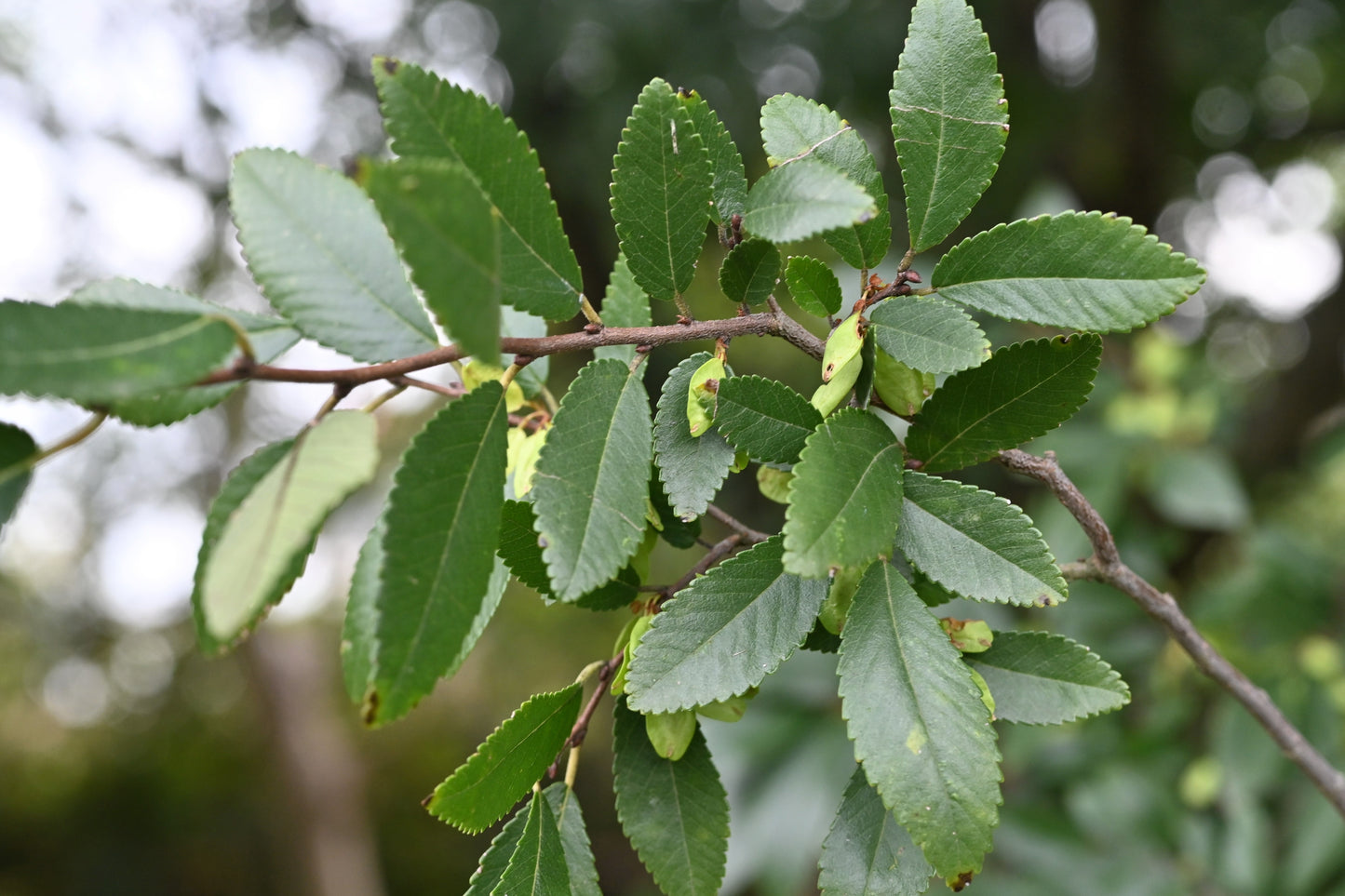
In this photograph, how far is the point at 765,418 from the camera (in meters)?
0.50

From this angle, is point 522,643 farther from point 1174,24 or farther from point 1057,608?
point 1174,24

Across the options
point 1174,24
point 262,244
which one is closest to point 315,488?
point 262,244

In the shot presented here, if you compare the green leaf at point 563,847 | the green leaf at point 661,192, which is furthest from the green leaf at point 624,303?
the green leaf at point 563,847

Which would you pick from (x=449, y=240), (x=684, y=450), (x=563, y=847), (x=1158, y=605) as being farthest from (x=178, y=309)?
(x=1158, y=605)

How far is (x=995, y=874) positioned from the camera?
143 centimetres

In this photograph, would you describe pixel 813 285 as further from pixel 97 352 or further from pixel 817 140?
pixel 97 352

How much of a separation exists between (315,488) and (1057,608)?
53.6 inches

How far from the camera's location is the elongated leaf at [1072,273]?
0.46 m

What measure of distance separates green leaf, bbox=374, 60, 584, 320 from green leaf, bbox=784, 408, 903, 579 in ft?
0.55

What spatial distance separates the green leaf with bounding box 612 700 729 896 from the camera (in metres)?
0.54

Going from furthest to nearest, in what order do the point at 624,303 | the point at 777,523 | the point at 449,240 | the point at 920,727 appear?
1. the point at 777,523
2. the point at 624,303
3. the point at 920,727
4. the point at 449,240

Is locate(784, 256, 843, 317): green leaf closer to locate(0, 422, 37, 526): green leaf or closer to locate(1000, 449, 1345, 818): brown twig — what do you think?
locate(1000, 449, 1345, 818): brown twig

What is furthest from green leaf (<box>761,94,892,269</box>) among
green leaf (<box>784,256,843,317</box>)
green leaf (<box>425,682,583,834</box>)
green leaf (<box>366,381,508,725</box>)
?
green leaf (<box>425,682,583,834</box>)

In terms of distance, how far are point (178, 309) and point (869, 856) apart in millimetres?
481
